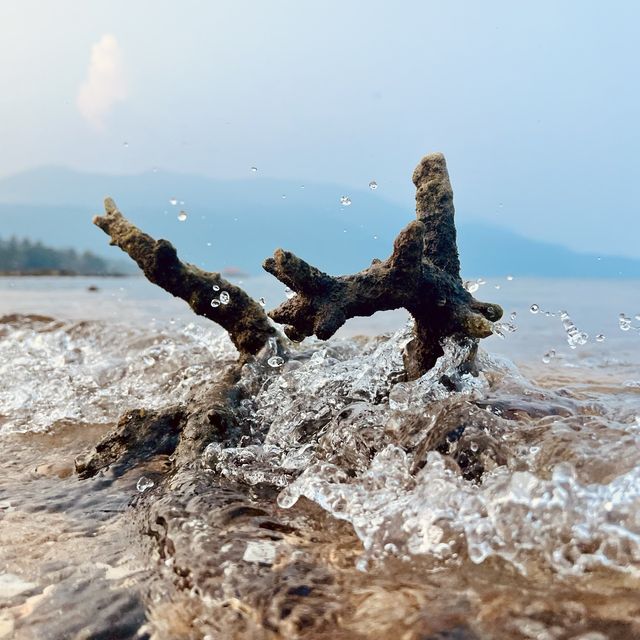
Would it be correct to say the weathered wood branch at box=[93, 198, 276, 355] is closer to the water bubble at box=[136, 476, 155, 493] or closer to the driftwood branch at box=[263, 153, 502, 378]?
the driftwood branch at box=[263, 153, 502, 378]

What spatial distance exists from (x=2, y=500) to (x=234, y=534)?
1195 millimetres

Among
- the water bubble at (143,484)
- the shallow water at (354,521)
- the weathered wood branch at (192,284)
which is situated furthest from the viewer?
the weathered wood branch at (192,284)

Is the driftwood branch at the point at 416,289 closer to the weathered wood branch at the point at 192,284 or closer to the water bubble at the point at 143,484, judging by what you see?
the water bubble at the point at 143,484

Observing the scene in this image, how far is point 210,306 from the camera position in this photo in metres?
3.80

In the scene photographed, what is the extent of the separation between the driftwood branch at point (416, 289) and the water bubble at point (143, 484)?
2.91 ft

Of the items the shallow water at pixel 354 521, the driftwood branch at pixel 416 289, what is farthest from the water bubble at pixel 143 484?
the driftwood branch at pixel 416 289

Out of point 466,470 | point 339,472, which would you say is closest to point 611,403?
point 466,470

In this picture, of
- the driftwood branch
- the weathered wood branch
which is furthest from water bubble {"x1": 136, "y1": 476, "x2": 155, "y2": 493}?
the weathered wood branch

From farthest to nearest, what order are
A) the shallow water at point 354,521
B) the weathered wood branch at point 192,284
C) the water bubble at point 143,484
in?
1. the weathered wood branch at point 192,284
2. the water bubble at point 143,484
3. the shallow water at point 354,521

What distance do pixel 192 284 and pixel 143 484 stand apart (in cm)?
133

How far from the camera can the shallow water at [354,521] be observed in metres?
1.64

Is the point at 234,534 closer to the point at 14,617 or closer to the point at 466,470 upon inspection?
the point at 14,617

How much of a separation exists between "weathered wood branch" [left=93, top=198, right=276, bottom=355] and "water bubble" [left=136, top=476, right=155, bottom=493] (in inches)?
48.1

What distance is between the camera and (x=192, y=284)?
12.0 ft
